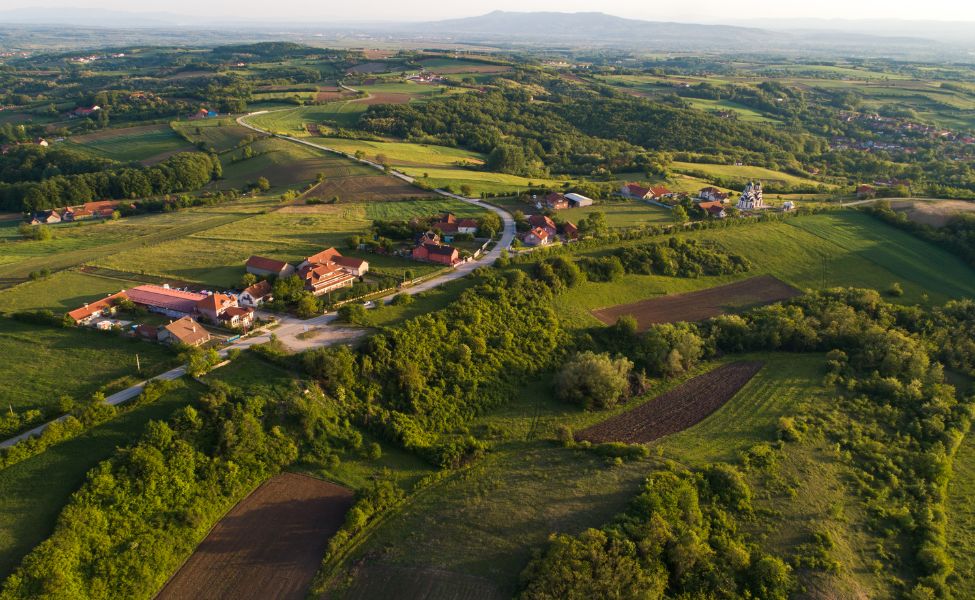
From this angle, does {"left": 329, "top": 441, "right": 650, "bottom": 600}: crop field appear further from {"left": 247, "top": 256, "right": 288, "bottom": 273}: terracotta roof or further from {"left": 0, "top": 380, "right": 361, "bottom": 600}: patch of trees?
{"left": 247, "top": 256, "right": 288, "bottom": 273}: terracotta roof

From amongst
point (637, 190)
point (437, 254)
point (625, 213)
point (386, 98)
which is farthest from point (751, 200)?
point (386, 98)

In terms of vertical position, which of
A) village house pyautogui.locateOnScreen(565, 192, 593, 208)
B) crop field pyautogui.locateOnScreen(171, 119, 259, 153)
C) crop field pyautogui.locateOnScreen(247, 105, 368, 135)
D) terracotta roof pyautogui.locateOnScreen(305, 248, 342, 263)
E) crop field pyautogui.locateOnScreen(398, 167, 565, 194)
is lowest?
terracotta roof pyautogui.locateOnScreen(305, 248, 342, 263)

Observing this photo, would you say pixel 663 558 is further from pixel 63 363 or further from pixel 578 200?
pixel 578 200

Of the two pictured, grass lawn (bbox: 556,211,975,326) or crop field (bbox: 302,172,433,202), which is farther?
crop field (bbox: 302,172,433,202)

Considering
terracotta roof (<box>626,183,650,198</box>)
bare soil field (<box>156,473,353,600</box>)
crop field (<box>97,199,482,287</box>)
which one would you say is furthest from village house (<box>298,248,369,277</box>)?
terracotta roof (<box>626,183,650,198</box>)

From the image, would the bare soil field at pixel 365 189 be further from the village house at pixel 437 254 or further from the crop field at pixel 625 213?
the village house at pixel 437 254

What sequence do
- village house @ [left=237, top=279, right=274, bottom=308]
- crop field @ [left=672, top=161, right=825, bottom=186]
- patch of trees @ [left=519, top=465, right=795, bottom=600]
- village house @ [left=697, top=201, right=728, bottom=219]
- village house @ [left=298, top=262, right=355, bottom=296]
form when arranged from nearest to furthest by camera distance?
patch of trees @ [left=519, top=465, right=795, bottom=600] < village house @ [left=237, top=279, right=274, bottom=308] < village house @ [left=298, top=262, right=355, bottom=296] < village house @ [left=697, top=201, right=728, bottom=219] < crop field @ [left=672, top=161, right=825, bottom=186]
